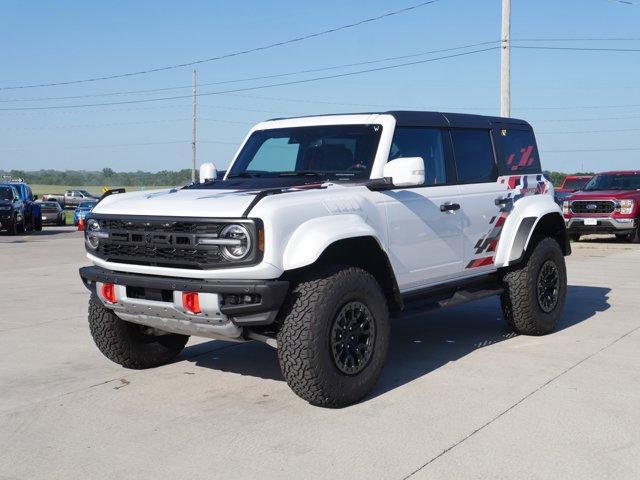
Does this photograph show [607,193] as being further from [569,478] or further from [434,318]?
[569,478]

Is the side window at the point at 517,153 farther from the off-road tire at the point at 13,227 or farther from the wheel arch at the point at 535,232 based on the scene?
the off-road tire at the point at 13,227

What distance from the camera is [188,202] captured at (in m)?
4.97

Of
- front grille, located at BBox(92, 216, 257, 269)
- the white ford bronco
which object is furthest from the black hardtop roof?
front grille, located at BBox(92, 216, 257, 269)

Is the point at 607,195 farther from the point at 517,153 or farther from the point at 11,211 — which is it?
the point at 11,211

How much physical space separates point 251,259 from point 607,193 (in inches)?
621

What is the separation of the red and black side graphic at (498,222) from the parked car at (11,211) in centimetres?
2023

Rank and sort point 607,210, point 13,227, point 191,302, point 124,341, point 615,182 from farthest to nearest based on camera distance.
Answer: point 13,227 → point 615,182 → point 607,210 → point 124,341 → point 191,302

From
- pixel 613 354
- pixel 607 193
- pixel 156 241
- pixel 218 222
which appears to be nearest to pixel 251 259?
pixel 218 222

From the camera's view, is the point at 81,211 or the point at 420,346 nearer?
the point at 420,346

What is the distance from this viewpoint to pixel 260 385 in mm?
5539

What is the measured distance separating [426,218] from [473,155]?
3.80 ft

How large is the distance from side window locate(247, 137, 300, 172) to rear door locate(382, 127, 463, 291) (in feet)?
2.76

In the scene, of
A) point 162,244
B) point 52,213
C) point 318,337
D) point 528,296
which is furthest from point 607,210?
point 52,213

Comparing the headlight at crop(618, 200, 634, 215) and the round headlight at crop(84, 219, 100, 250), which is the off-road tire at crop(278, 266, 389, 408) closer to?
the round headlight at crop(84, 219, 100, 250)
